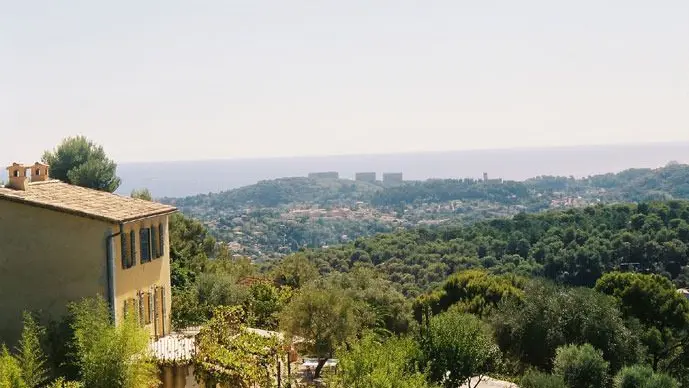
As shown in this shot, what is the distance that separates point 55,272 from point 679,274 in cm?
5642

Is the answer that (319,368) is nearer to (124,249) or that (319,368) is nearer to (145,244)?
(145,244)

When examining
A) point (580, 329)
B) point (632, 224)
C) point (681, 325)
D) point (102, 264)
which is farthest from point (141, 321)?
point (632, 224)

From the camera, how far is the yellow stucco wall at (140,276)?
52.0 ft

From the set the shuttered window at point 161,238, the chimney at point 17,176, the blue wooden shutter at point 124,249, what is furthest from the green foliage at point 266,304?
the chimney at point 17,176

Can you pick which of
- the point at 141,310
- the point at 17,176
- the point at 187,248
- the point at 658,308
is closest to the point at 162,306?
the point at 141,310

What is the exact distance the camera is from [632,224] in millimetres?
69562

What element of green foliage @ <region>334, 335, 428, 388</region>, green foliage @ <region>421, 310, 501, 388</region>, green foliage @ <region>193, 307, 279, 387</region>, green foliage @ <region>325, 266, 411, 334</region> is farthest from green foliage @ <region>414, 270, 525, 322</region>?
green foliage @ <region>193, 307, 279, 387</region>

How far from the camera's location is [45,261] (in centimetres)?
1554

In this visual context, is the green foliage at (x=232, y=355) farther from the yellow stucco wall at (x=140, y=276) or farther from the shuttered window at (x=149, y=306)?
the shuttered window at (x=149, y=306)

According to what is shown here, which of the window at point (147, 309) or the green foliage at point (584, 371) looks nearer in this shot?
the window at point (147, 309)

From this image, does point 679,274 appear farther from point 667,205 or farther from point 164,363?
point 164,363

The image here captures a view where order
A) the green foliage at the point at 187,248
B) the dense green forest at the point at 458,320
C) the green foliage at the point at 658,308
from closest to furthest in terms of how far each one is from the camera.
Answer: the dense green forest at the point at 458,320, the green foliage at the point at 187,248, the green foliage at the point at 658,308

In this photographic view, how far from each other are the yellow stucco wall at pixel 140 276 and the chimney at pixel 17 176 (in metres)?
2.70

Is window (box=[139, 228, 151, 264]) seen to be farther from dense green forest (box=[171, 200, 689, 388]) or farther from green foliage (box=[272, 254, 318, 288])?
green foliage (box=[272, 254, 318, 288])
